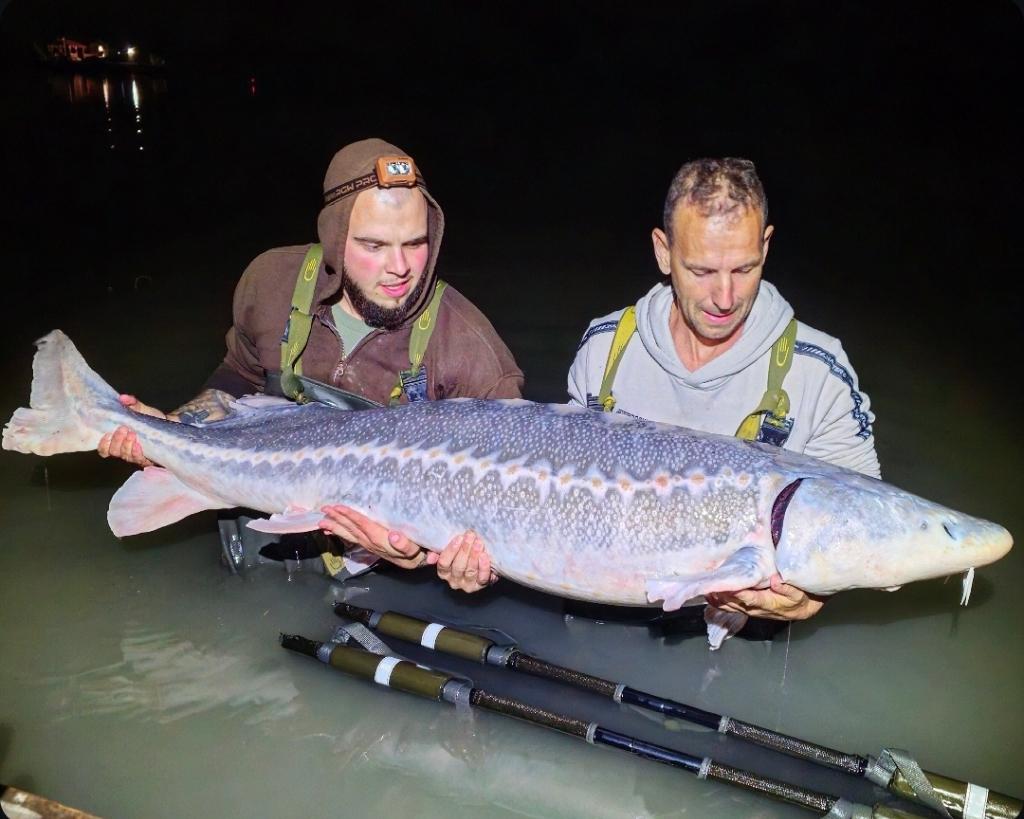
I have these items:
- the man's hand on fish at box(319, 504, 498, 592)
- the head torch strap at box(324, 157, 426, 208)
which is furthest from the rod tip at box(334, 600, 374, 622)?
the head torch strap at box(324, 157, 426, 208)

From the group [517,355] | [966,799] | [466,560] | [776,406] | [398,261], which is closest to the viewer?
[966,799]

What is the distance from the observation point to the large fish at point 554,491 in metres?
2.91

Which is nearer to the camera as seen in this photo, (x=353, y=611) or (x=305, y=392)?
(x=353, y=611)

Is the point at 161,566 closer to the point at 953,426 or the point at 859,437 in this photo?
the point at 859,437

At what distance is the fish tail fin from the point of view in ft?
12.6

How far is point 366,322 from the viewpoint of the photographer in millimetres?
4270

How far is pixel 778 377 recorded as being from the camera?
3639 mm

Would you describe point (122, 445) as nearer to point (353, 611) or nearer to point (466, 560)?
point (353, 611)

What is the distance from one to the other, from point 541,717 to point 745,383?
1.60 m

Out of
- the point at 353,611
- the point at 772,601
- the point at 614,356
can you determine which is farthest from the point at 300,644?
the point at 772,601

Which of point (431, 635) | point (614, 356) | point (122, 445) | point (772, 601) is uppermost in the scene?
point (614, 356)

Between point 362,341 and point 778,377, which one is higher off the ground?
point 362,341

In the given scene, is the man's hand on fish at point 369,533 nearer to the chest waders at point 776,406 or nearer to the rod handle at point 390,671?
the rod handle at point 390,671

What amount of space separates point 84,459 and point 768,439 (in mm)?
4284
